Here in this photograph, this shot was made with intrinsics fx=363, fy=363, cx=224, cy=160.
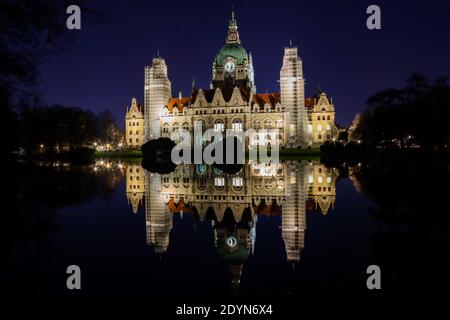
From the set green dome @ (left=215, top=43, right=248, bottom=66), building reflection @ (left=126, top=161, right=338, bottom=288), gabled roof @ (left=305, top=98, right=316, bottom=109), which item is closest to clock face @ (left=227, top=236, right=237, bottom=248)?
building reflection @ (left=126, top=161, right=338, bottom=288)

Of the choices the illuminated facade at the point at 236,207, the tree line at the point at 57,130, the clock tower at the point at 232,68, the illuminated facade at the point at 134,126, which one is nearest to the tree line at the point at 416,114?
the illuminated facade at the point at 236,207

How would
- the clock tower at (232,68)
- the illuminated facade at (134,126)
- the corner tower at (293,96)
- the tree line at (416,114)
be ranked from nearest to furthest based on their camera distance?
the tree line at (416,114) → the corner tower at (293,96) → the clock tower at (232,68) → the illuminated facade at (134,126)

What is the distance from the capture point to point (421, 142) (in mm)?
49062

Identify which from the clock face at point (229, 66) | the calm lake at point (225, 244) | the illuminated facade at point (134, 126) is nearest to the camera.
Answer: the calm lake at point (225, 244)

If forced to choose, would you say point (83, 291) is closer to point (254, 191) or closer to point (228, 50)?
point (254, 191)

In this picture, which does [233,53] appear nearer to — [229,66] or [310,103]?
[229,66]

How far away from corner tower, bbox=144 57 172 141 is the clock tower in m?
15.9

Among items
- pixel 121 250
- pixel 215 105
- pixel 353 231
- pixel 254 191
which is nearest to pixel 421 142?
pixel 254 191

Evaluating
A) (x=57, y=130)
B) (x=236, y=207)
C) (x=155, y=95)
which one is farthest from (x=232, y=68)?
(x=236, y=207)

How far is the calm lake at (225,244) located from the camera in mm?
5820

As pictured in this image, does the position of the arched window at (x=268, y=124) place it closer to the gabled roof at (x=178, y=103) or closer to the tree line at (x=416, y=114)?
the gabled roof at (x=178, y=103)

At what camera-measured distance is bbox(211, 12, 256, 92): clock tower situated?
376 feet

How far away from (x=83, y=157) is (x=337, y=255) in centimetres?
5758

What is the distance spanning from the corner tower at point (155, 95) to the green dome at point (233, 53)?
729 inches
